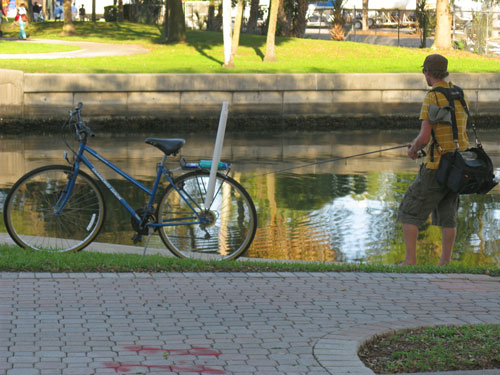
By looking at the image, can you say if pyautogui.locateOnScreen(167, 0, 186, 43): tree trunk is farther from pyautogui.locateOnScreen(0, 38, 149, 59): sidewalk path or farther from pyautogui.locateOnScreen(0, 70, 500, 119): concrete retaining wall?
pyautogui.locateOnScreen(0, 70, 500, 119): concrete retaining wall

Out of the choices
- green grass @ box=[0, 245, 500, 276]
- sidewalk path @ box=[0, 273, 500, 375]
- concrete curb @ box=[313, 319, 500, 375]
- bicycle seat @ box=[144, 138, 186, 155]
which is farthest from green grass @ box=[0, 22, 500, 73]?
concrete curb @ box=[313, 319, 500, 375]

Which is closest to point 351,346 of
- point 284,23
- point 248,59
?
point 248,59

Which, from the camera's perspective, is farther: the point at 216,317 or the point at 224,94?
the point at 224,94

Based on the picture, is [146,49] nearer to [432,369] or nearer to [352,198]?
[352,198]

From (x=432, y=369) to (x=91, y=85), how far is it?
1567 centimetres

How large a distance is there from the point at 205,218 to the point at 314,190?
547cm

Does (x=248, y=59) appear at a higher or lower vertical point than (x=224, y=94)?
higher

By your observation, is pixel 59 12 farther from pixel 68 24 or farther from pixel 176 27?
pixel 176 27

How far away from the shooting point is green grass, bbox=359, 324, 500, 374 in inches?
181

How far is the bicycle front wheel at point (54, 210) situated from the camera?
7258 millimetres

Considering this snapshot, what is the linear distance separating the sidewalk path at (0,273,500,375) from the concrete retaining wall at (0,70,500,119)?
13.3m

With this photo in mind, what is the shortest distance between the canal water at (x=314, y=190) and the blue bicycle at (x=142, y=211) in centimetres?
157

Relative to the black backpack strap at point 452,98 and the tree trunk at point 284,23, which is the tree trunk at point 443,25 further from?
the black backpack strap at point 452,98

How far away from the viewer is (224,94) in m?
20.3
